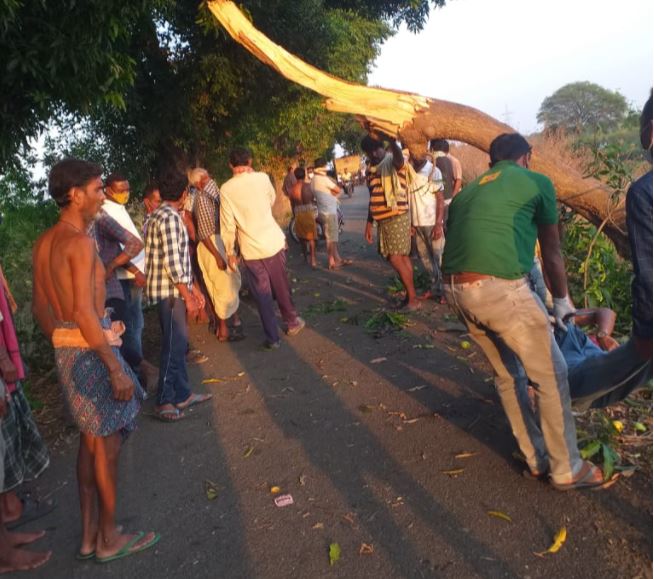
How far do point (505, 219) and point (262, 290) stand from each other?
12.9 ft

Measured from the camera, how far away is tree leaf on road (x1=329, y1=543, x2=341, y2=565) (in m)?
3.12

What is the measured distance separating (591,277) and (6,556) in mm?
5618

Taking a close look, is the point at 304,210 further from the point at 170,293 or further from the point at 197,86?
the point at 170,293

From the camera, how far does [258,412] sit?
5227mm

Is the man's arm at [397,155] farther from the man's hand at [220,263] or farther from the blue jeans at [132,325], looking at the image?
the blue jeans at [132,325]

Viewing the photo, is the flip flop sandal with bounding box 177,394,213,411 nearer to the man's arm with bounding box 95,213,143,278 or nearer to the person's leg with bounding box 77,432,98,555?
the man's arm with bounding box 95,213,143,278

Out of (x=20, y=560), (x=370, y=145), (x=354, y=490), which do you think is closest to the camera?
(x=20, y=560)

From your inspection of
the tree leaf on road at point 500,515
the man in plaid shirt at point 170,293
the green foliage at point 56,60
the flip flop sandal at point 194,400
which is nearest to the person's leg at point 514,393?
the tree leaf on road at point 500,515

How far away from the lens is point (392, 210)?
7629 millimetres

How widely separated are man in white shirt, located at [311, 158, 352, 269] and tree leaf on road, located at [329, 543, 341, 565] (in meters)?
8.70

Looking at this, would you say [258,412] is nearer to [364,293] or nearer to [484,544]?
[484,544]

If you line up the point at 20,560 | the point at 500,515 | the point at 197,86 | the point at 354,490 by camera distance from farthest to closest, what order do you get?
the point at 197,86
the point at 354,490
the point at 20,560
the point at 500,515

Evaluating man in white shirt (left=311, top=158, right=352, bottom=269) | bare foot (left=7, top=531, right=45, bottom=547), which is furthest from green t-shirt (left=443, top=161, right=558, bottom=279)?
man in white shirt (left=311, top=158, right=352, bottom=269)

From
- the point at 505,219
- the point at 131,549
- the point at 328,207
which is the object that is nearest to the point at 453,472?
the point at 505,219
